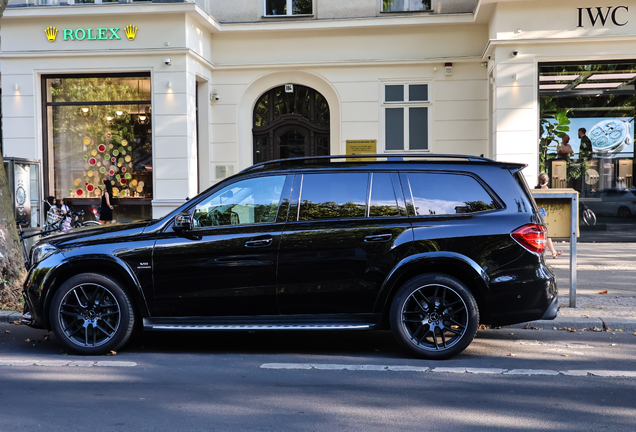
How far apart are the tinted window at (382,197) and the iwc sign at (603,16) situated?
31.6ft

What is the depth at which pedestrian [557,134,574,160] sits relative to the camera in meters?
14.4

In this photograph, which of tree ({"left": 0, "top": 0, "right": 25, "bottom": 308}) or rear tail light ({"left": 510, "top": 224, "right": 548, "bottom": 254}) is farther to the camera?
tree ({"left": 0, "top": 0, "right": 25, "bottom": 308})

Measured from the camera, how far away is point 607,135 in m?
14.5

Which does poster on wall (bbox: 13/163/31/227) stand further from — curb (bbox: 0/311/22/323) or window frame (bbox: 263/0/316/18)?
window frame (bbox: 263/0/316/18)

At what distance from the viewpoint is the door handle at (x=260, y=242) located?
5672 millimetres

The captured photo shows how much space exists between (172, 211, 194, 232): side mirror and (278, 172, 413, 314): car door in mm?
863

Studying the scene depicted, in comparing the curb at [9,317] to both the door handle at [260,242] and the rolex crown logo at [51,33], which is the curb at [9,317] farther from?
the rolex crown logo at [51,33]

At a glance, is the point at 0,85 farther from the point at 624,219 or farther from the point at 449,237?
the point at 624,219

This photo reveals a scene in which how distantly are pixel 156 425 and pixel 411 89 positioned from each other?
41.8 ft

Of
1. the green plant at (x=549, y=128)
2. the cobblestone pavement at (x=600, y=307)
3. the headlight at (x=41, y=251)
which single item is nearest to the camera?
the headlight at (x=41, y=251)

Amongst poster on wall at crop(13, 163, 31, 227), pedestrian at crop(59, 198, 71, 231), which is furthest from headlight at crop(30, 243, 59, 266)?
pedestrian at crop(59, 198, 71, 231)

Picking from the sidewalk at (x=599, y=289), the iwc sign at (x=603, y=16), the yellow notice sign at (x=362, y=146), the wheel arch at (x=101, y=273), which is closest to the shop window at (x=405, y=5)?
the yellow notice sign at (x=362, y=146)

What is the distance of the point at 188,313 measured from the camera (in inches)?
227

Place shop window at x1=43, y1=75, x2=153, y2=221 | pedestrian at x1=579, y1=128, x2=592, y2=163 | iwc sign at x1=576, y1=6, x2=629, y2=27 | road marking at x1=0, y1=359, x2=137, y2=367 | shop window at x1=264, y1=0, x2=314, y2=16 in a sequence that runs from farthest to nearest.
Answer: shop window at x1=264, y1=0, x2=314, y2=16
shop window at x1=43, y1=75, x2=153, y2=221
pedestrian at x1=579, y1=128, x2=592, y2=163
iwc sign at x1=576, y1=6, x2=629, y2=27
road marking at x1=0, y1=359, x2=137, y2=367
